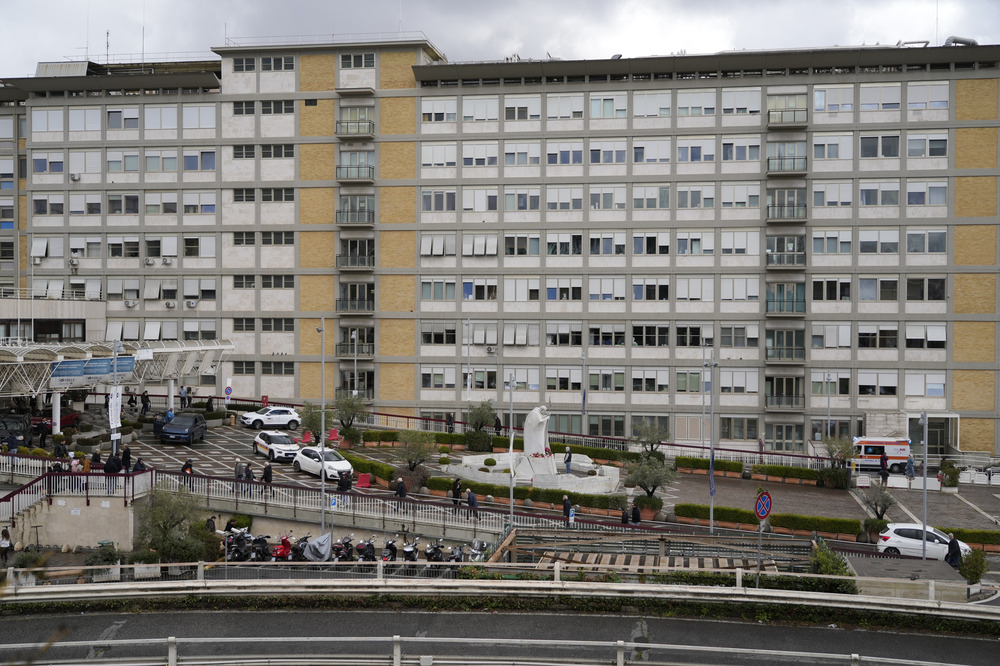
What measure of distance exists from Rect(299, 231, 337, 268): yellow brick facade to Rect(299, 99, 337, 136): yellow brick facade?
6771 mm

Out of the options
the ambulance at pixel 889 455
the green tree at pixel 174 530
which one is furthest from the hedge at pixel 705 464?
the green tree at pixel 174 530

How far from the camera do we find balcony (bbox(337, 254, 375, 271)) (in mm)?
61562

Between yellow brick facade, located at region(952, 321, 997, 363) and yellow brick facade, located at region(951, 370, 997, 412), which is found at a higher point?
yellow brick facade, located at region(952, 321, 997, 363)

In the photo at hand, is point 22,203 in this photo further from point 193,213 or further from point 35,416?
point 35,416

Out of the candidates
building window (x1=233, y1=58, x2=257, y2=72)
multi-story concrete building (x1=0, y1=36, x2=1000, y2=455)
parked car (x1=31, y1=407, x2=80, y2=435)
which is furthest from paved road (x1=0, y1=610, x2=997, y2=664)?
building window (x1=233, y1=58, x2=257, y2=72)

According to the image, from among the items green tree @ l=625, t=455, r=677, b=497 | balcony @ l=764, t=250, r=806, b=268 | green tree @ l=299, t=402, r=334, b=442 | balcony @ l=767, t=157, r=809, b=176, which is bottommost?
green tree @ l=625, t=455, r=677, b=497

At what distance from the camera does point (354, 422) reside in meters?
55.9

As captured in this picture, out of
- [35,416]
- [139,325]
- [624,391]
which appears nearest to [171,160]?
[139,325]

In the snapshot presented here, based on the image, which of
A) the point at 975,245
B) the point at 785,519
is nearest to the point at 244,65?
the point at 785,519

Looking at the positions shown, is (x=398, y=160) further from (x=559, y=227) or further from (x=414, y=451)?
(x=414, y=451)

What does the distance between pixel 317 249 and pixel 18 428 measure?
25.9 m

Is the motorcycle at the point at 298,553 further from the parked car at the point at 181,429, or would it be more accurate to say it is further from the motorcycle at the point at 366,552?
the parked car at the point at 181,429

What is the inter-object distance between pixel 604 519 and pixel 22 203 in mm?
54270

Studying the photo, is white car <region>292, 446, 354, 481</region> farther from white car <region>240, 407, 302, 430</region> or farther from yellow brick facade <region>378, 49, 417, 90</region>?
yellow brick facade <region>378, 49, 417, 90</region>
